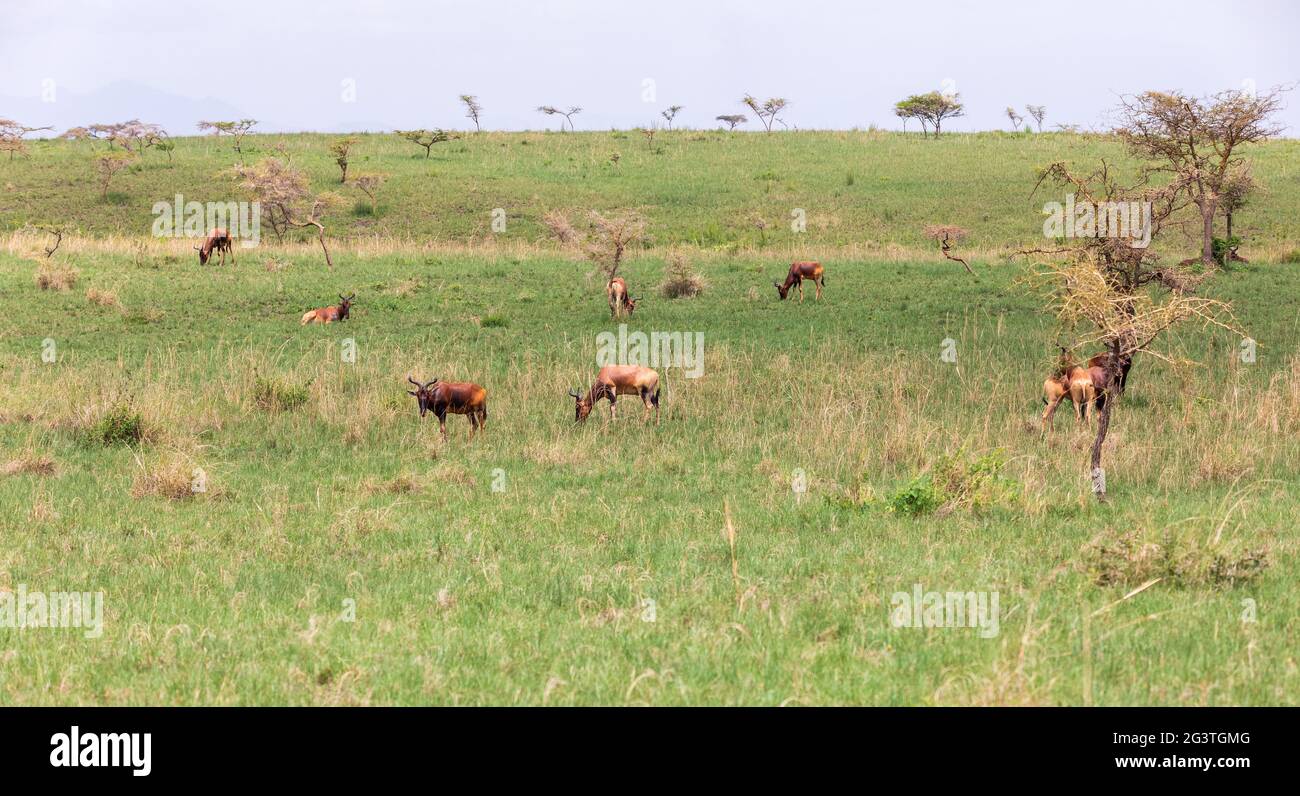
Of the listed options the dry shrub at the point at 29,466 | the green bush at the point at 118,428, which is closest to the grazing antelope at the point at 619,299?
the green bush at the point at 118,428

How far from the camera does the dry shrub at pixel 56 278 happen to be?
2850 centimetres

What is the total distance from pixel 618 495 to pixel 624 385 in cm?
510

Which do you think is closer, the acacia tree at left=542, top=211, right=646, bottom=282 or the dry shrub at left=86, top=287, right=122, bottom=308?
the dry shrub at left=86, top=287, right=122, bottom=308

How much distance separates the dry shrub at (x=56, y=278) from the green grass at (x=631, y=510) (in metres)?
0.88

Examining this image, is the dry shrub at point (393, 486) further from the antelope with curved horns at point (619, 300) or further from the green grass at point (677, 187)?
the green grass at point (677, 187)

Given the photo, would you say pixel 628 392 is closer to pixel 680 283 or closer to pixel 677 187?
pixel 680 283

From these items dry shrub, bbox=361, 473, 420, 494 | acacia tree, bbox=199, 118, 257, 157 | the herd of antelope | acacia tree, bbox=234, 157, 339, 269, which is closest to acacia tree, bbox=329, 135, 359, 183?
acacia tree, bbox=234, 157, 339, 269

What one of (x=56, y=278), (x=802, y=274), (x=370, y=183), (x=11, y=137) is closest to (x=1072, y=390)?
(x=802, y=274)

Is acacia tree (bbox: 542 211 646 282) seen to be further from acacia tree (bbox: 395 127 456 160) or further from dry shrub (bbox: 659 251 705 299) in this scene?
acacia tree (bbox: 395 127 456 160)

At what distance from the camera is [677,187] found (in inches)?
2034

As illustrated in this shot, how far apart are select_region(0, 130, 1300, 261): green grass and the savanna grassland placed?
977 centimetres

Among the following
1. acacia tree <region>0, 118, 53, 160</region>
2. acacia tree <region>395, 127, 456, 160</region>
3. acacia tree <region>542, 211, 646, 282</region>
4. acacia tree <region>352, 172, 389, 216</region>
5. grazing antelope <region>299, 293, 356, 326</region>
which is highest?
acacia tree <region>395, 127, 456, 160</region>

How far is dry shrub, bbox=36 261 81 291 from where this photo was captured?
28.5 meters
